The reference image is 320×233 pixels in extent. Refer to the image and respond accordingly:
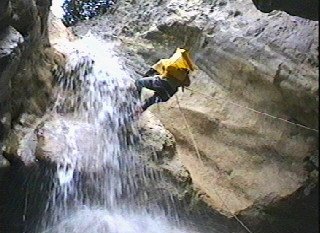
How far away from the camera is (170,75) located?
19.1 ft

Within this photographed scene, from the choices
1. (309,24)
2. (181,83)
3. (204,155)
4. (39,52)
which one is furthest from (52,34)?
(309,24)

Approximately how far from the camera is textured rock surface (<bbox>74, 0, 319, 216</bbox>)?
545 cm

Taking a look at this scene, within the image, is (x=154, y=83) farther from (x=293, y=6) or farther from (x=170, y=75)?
(x=293, y=6)

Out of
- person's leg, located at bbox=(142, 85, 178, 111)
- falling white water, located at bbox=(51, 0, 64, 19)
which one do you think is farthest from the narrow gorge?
falling white water, located at bbox=(51, 0, 64, 19)

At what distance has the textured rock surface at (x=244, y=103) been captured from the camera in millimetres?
5445

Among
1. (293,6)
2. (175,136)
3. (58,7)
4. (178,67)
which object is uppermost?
(293,6)

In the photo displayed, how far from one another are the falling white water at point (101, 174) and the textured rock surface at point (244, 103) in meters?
0.57

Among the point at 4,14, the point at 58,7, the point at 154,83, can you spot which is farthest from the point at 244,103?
the point at 58,7

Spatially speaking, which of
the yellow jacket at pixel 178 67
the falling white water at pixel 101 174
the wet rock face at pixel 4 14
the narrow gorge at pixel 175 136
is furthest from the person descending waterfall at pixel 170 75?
the wet rock face at pixel 4 14

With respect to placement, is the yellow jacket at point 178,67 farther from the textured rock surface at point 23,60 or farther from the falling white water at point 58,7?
the falling white water at point 58,7

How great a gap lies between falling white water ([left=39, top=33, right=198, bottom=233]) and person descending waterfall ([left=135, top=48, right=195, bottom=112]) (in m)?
0.65

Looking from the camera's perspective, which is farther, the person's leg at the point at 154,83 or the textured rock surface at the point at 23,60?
the person's leg at the point at 154,83

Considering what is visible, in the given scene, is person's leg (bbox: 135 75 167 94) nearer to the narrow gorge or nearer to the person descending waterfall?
the person descending waterfall

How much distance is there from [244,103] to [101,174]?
6.94 feet
